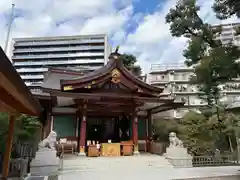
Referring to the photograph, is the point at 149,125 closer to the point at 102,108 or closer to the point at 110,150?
the point at 102,108

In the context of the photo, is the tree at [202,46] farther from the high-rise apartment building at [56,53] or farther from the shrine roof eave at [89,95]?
the high-rise apartment building at [56,53]

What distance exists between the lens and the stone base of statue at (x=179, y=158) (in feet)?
27.2

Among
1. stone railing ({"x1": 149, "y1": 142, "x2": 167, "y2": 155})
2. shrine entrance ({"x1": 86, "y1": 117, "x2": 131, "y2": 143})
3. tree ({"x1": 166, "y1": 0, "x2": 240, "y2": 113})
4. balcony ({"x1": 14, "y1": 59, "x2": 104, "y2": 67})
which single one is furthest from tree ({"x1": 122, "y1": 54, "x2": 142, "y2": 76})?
balcony ({"x1": 14, "y1": 59, "x2": 104, "y2": 67})

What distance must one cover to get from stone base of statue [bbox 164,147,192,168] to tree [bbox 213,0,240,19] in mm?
5377

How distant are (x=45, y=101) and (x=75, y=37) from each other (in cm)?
5891

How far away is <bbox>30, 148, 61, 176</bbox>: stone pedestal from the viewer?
22.0ft

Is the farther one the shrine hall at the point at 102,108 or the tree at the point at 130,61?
the tree at the point at 130,61

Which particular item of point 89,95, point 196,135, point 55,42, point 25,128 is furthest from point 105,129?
point 55,42

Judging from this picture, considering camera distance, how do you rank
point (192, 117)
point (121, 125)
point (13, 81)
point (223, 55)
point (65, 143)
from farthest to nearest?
point (192, 117) → point (121, 125) → point (65, 143) → point (223, 55) → point (13, 81)

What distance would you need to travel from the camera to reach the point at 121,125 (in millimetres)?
12297

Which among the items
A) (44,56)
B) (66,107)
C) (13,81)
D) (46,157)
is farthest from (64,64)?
(13,81)

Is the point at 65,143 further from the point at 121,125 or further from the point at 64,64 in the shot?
the point at 64,64

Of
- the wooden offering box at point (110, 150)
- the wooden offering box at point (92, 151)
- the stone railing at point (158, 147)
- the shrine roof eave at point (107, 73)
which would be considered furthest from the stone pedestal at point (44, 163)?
the stone railing at point (158, 147)

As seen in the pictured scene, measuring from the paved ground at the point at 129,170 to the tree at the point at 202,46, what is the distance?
3.23 metres
